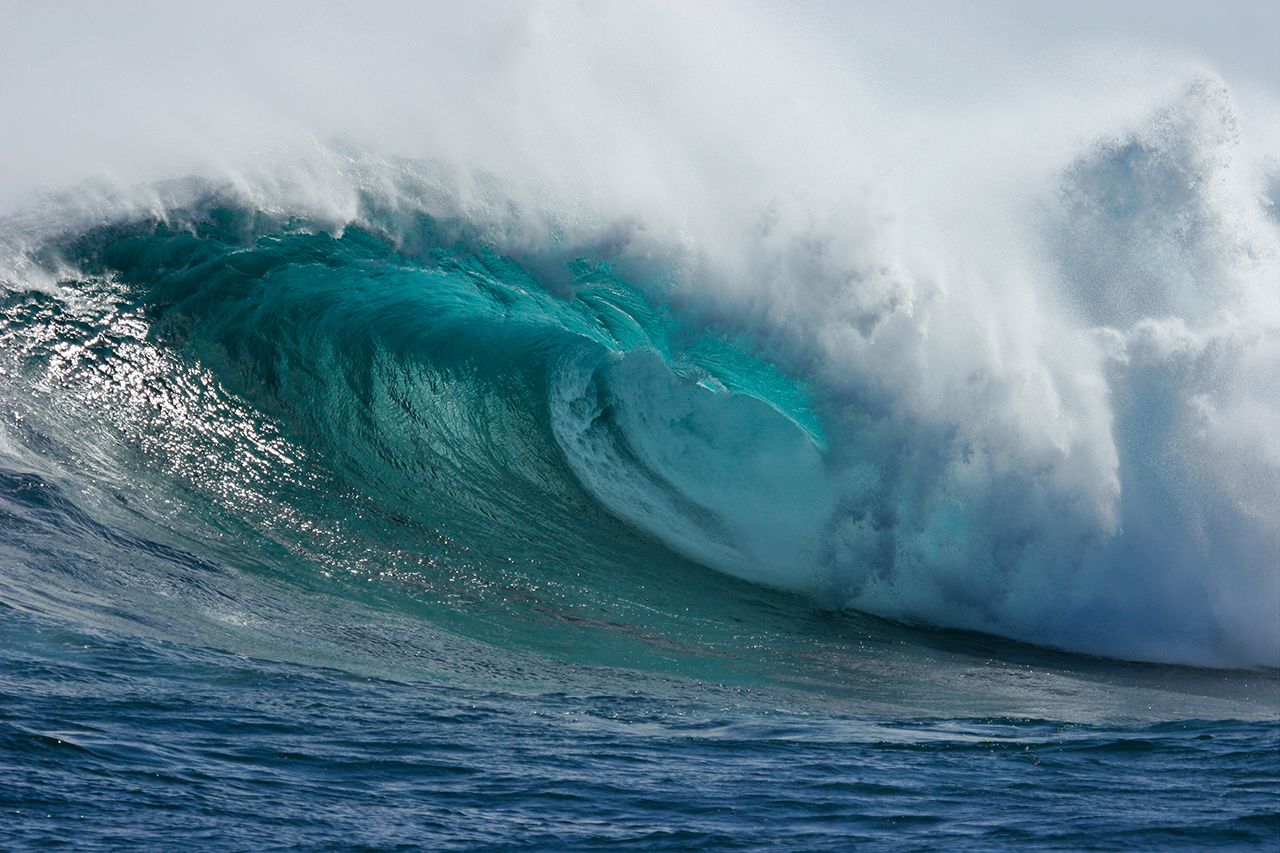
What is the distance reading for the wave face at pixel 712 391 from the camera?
383 inches

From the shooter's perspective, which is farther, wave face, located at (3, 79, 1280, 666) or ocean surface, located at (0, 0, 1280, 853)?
wave face, located at (3, 79, 1280, 666)

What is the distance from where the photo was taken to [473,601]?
27.6ft

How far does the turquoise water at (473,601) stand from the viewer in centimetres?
462

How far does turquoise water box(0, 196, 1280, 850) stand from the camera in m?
4.62

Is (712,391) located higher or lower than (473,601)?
higher

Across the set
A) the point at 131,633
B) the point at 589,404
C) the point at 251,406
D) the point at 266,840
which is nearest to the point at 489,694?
the point at 131,633

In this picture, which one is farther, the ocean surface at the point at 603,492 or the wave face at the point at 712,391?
the wave face at the point at 712,391

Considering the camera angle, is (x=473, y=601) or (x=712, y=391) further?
(x=712, y=391)

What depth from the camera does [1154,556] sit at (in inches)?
390

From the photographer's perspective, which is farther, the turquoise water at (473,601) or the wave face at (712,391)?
the wave face at (712,391)

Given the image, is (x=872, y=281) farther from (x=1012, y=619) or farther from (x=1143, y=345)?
(x=1012, y=619)

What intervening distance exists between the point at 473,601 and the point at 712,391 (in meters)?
4.22

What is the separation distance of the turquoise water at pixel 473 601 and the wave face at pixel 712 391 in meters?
0.05

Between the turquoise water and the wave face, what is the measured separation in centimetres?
5
